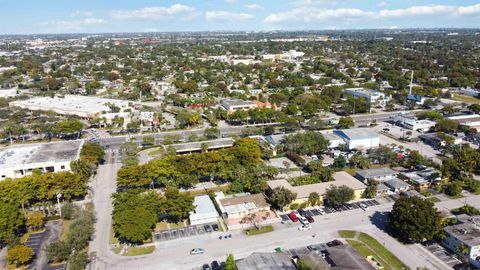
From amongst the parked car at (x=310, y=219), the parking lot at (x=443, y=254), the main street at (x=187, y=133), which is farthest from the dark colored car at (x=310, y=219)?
the main street at (x=187, y=133)

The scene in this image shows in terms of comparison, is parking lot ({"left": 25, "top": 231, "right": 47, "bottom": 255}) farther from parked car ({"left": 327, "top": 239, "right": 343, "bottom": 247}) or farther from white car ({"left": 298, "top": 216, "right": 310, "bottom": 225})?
parked car ({"left": 327, "top": 239, "right": 343, "bottom": 247})

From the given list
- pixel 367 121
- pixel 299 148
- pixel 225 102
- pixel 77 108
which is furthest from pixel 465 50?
pixel 77 108

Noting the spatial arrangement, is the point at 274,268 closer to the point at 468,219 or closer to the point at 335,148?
the point at 468,219

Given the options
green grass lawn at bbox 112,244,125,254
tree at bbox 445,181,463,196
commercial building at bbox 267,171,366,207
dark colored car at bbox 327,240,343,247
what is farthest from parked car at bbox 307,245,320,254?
tree at bbox 445,181,463,196

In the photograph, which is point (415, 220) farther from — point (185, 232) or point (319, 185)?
point (185, 232)

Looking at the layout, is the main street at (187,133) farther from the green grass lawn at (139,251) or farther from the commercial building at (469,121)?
the green grass lawn at (139,251)

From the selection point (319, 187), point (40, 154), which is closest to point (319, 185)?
point (319, 187)
